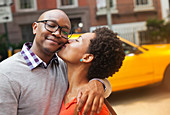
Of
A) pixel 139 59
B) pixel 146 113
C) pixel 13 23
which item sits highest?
pixel 13 23

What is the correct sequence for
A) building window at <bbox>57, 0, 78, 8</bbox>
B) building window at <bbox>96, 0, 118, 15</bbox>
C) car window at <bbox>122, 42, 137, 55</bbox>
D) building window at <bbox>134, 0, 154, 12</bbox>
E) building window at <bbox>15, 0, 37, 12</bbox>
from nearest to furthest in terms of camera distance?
car window at <bbox>122, 42, 137, 55</bbox>, building window at <bbox>96, 0, 118, 15</bbox>, building window at <bbox>15, 0, 37, 12</bbox>, building window at <bbox>57, 0, 78, 8</bbox>, building window at <bbox>134, 0, 154, 12</bbox>

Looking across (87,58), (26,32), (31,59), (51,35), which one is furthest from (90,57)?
(26,32)

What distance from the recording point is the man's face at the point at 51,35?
5.95 feet

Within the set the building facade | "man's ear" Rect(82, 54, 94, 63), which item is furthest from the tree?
"man's ear" Rect(82, 54, 94, 63)

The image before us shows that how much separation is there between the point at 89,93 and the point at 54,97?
1.17 feet

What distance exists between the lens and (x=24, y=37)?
49.6 feet

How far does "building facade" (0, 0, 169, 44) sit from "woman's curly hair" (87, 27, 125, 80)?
12.5 meters

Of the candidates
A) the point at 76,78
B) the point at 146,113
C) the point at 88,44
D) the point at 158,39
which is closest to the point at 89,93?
the point at 76,78

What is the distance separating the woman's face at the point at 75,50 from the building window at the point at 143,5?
15.3 meters

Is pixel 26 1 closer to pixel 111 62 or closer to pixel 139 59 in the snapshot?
pixel 139 59

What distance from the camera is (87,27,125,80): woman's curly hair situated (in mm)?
1790

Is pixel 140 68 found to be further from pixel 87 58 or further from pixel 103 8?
pixel 103 8

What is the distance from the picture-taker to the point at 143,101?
4.94 meters

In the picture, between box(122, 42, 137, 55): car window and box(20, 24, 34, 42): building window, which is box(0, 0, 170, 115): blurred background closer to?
box(20, 24, 34, 42): building window
